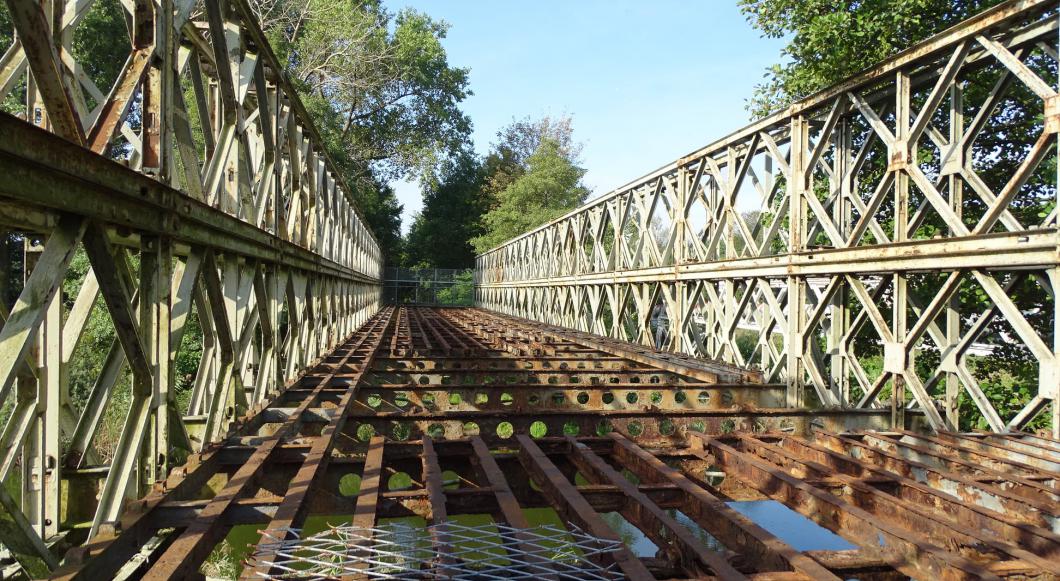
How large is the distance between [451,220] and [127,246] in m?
48.3

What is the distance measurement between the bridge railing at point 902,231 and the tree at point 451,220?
38855 millimetres

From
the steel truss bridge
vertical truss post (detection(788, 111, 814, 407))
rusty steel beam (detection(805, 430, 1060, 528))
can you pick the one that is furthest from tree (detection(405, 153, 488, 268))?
rusty steel beam (detection(805, 430, 1060, 528))

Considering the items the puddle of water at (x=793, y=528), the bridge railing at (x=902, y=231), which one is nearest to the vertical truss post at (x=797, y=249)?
the bridge railing at (x=902, y=231)

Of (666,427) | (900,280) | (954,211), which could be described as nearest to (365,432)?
(666,427)

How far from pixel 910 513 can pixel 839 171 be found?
464 centimetres

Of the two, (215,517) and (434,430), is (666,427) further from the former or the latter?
(215,517)

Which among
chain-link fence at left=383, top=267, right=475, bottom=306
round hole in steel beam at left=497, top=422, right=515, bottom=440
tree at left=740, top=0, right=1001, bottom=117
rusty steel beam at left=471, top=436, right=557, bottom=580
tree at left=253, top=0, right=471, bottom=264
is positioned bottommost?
round hole in steel beam at left=497, top=422, right=515, bottom=440

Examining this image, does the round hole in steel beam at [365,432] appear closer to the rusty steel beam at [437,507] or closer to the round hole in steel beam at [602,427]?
the rusty steel beam at [437,507]

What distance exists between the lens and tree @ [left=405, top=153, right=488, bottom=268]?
51.2 meters

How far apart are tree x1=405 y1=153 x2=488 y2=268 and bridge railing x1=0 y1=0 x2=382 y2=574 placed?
4492 centimetres

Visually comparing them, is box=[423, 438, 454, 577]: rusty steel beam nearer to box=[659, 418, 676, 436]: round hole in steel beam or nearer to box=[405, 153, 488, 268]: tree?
box=[659, 418, 676, 436]: round hole in steel beam

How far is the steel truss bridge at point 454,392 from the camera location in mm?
2672

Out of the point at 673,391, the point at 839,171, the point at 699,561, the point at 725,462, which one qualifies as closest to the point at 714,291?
the point at 839,171

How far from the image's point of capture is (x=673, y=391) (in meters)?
6.26
